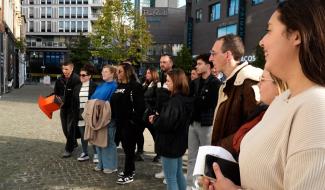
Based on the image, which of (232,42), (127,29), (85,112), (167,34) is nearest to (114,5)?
(127,29)

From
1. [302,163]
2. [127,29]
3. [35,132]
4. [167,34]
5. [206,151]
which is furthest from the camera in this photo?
[167,34]

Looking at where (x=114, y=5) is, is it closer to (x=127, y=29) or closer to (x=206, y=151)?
(x=127, y=29)

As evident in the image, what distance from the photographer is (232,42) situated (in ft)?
13.6

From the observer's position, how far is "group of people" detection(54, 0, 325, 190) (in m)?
1.36

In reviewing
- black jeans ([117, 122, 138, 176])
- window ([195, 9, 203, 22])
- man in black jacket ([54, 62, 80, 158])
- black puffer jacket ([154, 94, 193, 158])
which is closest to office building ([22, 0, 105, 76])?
window ([195, 9, 203, 22])

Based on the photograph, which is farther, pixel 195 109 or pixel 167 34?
pixel 167 34

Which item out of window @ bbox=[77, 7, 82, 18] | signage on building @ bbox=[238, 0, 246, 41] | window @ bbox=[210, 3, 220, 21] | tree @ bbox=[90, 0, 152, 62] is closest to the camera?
tree @ bbox=[90, 0, 152, 62]

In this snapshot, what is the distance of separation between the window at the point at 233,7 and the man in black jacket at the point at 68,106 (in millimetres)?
37968

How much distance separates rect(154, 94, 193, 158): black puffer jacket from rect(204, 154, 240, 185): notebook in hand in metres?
3.14

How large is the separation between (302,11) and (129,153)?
5452 mm

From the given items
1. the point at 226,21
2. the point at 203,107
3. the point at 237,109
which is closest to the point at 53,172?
the point at 203,107

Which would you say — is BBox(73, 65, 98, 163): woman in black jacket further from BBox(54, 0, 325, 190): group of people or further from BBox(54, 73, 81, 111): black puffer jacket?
BBox(54, 73, 81, 111): black puffer jacket

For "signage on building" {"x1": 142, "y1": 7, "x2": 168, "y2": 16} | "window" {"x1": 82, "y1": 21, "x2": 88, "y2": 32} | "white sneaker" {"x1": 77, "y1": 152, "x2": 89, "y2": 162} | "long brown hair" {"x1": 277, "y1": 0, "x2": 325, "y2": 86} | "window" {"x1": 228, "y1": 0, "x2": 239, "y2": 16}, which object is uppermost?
"signage on building" {"x1": 142, "y1": 7, "x2": 168, "y2": 16}

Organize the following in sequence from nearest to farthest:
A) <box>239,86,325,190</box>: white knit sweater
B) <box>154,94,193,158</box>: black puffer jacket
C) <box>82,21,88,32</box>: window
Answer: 1. <box>239,86,325,190</box>: white knit sweater
2. <box>154,94,193,158</box>: black puffer jacket
3. <box>82,21,88,32</box>: window
